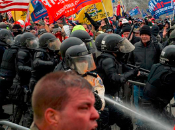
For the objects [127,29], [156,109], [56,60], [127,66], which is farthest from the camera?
[127,29]

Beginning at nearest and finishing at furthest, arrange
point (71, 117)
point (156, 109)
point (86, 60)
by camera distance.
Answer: point (71, 117)
point (86, 60)
point (156, 109)

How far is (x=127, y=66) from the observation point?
209 inches

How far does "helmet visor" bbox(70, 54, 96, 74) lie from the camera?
3.56 metres

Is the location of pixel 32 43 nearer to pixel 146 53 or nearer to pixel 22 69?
pixel 22 69

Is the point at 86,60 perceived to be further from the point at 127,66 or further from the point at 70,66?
the point at 127,66

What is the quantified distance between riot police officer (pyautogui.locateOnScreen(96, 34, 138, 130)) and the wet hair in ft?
10.8

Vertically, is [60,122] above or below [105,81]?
above

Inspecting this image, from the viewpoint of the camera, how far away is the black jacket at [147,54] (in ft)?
20.8

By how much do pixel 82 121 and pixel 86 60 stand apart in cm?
243

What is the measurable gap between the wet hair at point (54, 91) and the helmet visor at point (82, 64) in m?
2.21

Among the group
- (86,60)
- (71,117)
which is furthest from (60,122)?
(86,60)

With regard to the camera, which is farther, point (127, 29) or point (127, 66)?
point (127, 29)

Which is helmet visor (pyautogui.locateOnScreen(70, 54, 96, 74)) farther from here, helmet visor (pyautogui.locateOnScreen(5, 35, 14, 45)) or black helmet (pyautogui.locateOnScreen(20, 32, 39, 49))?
helmet visor (pyautogui.locateOnScreen(5, 35, 14, 45))

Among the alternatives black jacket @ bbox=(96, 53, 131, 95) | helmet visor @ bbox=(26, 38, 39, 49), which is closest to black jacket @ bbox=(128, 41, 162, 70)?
black jacket @ bbox=(96, 53, 131, 95)
